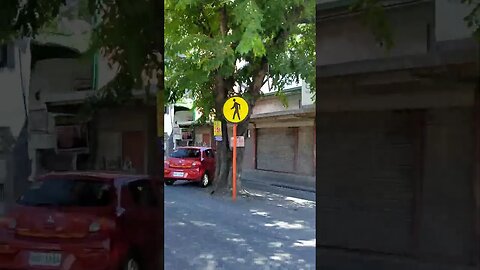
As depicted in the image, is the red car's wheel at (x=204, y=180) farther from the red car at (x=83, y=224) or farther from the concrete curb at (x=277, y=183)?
the red car at (x=83, y=224)

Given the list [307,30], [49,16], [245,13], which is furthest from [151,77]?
[307,30]

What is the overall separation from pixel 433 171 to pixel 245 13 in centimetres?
846

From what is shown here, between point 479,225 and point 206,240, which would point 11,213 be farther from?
point 206,240

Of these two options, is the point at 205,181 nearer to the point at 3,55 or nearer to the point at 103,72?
the point at 103,72

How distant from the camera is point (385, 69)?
241 cm

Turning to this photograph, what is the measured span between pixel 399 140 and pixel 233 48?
965 centimetres

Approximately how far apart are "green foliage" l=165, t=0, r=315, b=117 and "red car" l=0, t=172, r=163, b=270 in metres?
7.64

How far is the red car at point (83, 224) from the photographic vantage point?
106 inches

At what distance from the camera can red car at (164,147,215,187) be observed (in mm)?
16875

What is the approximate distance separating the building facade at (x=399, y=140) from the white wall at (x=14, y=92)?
58.7 inches

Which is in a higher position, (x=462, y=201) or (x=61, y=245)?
(x=462, y=201)

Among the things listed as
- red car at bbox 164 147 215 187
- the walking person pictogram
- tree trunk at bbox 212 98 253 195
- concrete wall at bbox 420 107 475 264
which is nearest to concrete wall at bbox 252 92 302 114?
red car at bbox 164 147 215 187

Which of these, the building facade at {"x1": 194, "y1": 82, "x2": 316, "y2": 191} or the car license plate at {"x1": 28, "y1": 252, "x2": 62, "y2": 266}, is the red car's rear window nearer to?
the car license plate at {"x1": 28, "y1": 252, "x2": 62, "y2": 266}

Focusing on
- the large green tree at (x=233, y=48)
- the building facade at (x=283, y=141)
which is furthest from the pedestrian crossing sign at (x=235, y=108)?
the building facade at (x=283, y=141)
